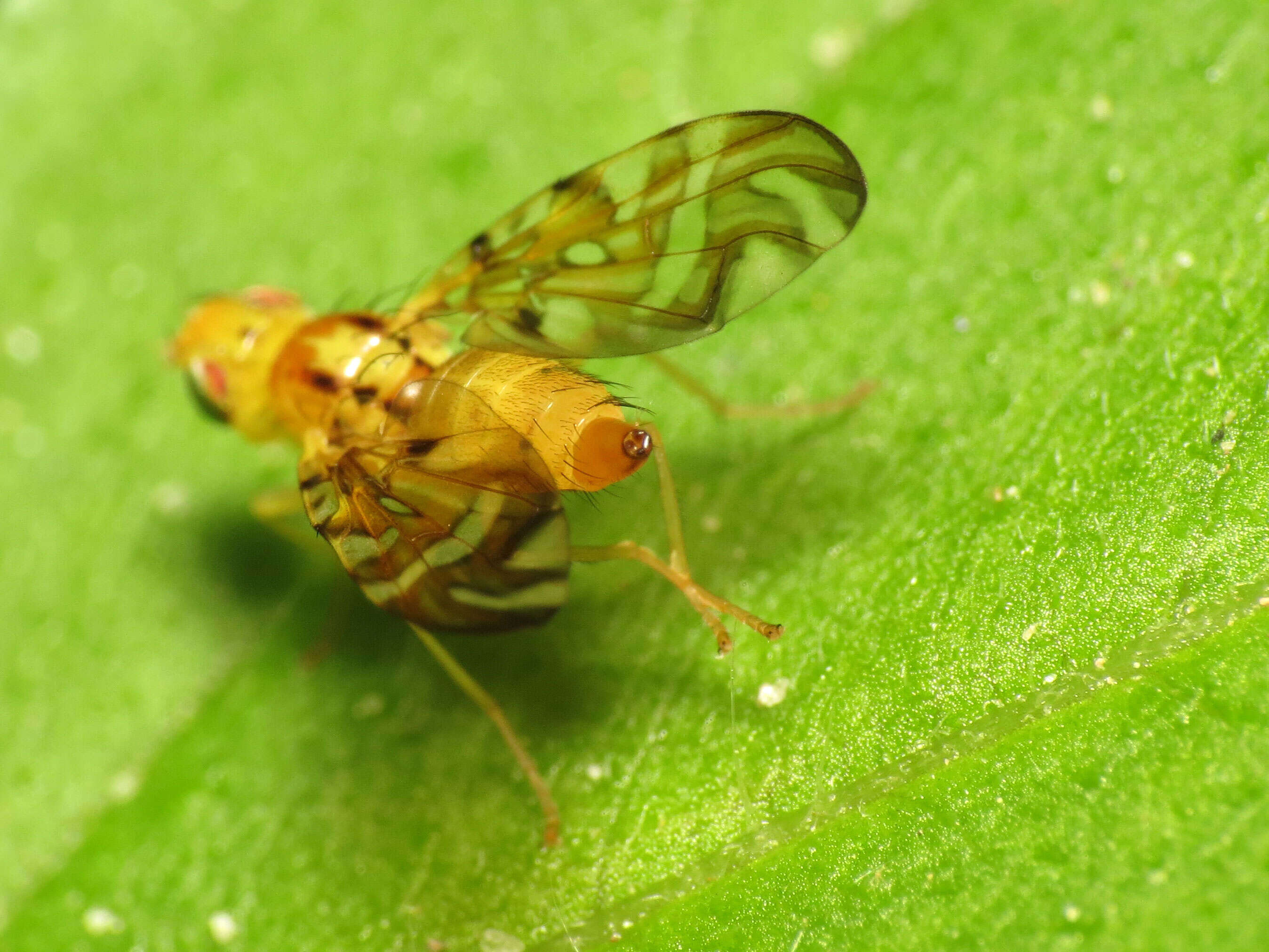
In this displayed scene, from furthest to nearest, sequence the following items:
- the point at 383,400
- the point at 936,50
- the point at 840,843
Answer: the point at 936,50 < the point at 383,400 < the point at 840,843

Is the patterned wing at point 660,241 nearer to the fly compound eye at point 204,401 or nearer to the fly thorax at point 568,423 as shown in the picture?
the fly thorax at point 568,423

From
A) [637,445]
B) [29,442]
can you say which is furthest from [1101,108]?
[29,442]

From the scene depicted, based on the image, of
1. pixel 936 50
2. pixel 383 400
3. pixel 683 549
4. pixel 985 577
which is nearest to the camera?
pixel 985 577

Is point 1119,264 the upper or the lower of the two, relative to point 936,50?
lower

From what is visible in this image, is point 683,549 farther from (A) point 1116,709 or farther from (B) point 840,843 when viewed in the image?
(A) point 1116,709

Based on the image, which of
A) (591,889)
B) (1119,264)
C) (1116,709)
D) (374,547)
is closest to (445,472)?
(374,547)

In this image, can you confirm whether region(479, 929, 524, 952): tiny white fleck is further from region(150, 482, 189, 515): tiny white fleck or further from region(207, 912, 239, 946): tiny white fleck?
region(150, 482, 189, 515): tiny white fleck

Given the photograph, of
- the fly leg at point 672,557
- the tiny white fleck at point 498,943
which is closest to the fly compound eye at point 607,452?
the fly leg at point 672,557

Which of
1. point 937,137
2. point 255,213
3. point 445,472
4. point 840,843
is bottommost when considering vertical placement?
point 840,843
